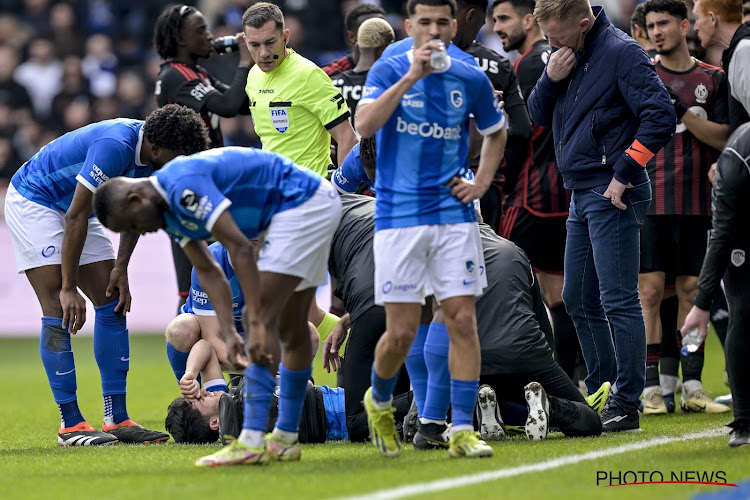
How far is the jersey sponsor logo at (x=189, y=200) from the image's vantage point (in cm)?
483

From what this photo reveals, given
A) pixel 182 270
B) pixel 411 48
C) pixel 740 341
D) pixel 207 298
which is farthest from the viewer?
pixel 182 270

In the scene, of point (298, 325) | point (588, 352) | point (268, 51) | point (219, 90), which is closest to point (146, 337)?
point (219, 90)

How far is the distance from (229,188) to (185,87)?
143 inches

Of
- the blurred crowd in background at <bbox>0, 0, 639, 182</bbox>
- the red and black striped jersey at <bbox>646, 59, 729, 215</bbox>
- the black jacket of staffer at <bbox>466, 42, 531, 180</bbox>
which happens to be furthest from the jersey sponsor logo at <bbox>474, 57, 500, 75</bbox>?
the blurred crowd in background at <bbox>0, 0, 639, 182</bbox>

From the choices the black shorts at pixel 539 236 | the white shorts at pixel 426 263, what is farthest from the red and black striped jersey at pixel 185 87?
the white shorts at pixel 426 263

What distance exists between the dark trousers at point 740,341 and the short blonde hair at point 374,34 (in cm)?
384

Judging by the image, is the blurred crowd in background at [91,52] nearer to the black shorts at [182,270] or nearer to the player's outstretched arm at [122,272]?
the black shorts at [182,270]

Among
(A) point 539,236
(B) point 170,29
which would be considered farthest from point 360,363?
(B) point 170,29

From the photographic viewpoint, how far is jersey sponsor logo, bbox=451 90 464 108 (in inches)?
210

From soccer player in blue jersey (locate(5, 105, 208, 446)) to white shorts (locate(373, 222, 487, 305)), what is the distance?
1631 millimetres

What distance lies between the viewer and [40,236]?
6.71 metres

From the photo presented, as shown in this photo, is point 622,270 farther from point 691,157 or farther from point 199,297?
point 199,297

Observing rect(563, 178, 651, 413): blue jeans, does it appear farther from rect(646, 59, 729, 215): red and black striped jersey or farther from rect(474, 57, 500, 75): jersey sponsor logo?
rect(474, 57, 500, 75): jersey sponsor logo

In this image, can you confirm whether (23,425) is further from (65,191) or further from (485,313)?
(485,313)
